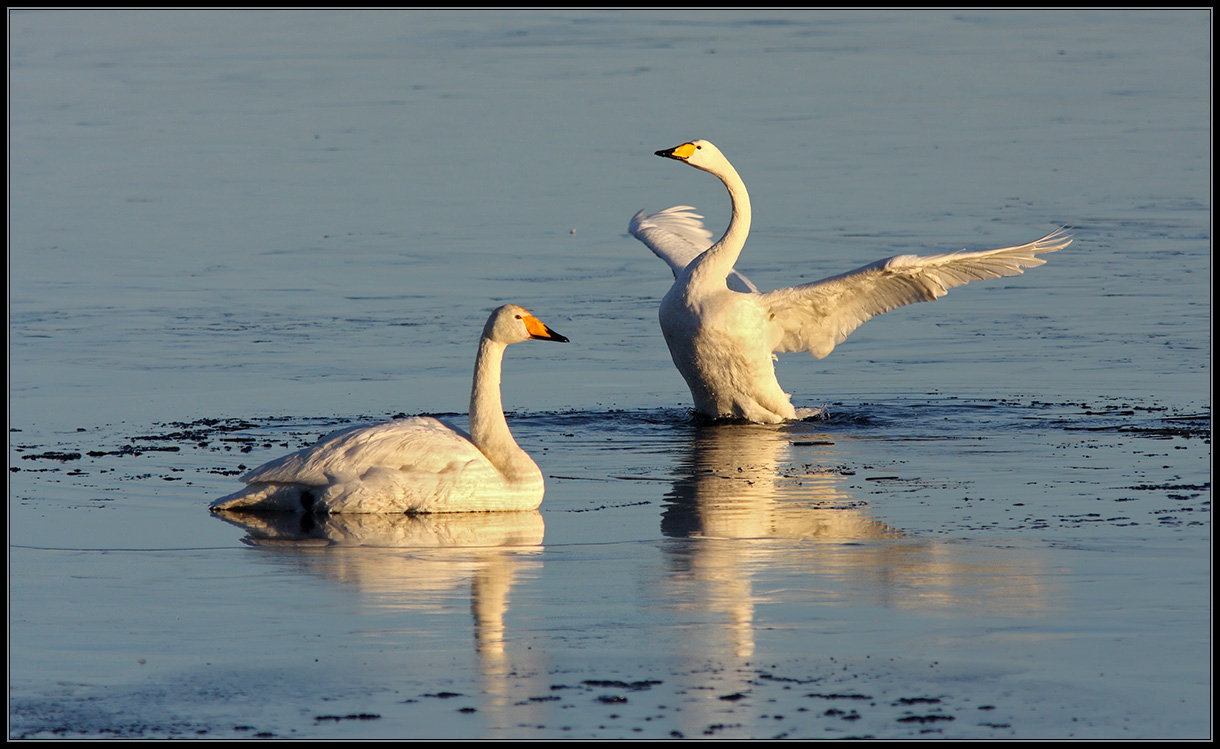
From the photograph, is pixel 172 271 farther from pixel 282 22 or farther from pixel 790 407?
pixel 282 22

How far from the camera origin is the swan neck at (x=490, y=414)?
10086 mm

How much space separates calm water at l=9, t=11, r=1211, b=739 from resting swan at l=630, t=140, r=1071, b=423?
0.43m

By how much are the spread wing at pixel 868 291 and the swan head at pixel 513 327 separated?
307 centimetres

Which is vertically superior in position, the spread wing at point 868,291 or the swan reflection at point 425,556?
the spread wing at point 868,291

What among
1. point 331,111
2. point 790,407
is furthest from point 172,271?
point 331,111

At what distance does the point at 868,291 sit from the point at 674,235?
3167 millimetres

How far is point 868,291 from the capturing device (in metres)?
13.2

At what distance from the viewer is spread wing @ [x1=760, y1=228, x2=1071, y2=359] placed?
12609 millimetres

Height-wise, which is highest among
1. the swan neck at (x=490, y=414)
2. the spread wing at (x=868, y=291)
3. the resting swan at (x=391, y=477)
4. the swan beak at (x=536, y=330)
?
the spread wing at (x=868, y=291)

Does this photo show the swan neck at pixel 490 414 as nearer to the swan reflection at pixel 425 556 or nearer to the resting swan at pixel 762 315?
the swan reflection at pixel 425 556

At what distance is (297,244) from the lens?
18469 millimetres

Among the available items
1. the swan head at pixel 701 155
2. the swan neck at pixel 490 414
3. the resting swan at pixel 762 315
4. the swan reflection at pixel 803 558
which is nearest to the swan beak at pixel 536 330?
the swan neck at pixel 490 414

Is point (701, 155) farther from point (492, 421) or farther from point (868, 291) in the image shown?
point (492, 421)

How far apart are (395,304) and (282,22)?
88.6ft
